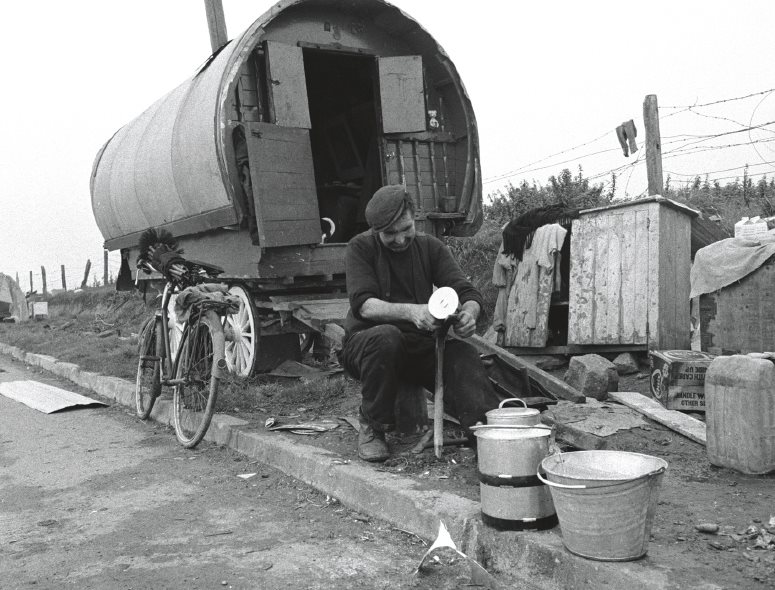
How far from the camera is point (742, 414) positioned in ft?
11.9

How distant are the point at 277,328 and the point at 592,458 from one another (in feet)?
16.9

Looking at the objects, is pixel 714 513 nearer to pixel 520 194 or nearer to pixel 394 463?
pixel 394 463

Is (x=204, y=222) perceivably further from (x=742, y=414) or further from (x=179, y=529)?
(x=742, y=414)

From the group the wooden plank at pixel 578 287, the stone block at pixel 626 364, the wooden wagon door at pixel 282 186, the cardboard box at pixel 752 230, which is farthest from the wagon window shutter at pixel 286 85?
the cardboard box at pixel 752 230

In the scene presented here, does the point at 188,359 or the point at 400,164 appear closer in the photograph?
the point at 188,359

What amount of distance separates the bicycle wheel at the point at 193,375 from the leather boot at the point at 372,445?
5.23 feet

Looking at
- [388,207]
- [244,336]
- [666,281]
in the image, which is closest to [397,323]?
[388,207]

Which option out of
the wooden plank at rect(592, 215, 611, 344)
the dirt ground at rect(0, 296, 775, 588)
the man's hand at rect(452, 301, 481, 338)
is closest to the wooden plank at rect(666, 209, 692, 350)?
the wooden plank at rect(592, 215, 611, 344)

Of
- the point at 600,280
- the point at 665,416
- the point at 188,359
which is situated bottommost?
the point at 665,416

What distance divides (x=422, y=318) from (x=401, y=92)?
4.95 m

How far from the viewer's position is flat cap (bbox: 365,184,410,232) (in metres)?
4.04

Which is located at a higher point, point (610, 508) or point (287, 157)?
point (287, 157)

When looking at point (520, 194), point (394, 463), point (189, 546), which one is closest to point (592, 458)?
point (394, 463)

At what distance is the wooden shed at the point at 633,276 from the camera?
283 inches
